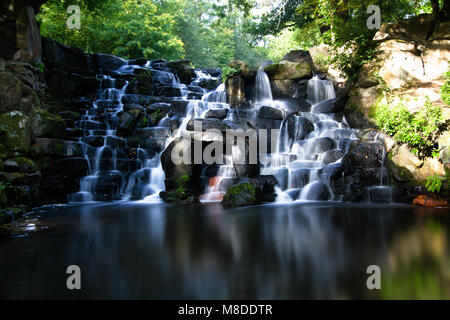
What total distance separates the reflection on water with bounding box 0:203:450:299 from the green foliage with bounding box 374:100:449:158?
202cm

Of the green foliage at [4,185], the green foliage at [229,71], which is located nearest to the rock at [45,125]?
the green foliage at [4,185]

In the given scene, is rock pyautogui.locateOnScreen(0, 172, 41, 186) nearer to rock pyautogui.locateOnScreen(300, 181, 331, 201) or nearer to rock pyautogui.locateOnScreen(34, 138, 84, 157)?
rock pyautogui.locateOnScreen(34, 138, 84, 157)

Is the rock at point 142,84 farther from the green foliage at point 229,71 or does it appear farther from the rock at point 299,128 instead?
the rock at point 299,128

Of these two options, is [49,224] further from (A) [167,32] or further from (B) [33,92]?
(A) [167,32]

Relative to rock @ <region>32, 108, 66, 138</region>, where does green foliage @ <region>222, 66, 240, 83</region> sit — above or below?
above

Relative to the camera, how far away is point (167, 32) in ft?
78.3

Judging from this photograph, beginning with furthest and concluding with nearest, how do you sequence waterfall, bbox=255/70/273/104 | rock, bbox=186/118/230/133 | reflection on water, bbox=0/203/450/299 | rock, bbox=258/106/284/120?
waterfall, bbox=255/70/273/104 → rock, bbox=258/106/284/120 → rock, bbox=186/118/230/133 → reflection on water, bbox=0/203/450/299

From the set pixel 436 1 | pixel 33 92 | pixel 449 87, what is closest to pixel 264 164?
pixel 449 87

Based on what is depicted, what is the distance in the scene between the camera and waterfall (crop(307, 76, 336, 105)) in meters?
14.6

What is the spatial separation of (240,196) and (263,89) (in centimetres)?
867

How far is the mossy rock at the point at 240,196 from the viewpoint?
8172mm

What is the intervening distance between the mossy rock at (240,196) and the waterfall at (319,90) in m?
8.30

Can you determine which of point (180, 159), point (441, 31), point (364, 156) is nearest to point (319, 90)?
point (441, 31)

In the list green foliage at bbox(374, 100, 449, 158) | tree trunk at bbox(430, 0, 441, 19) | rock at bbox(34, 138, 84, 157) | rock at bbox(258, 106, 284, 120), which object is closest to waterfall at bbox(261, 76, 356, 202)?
rock at bbox(258, 106, 284, 120)
